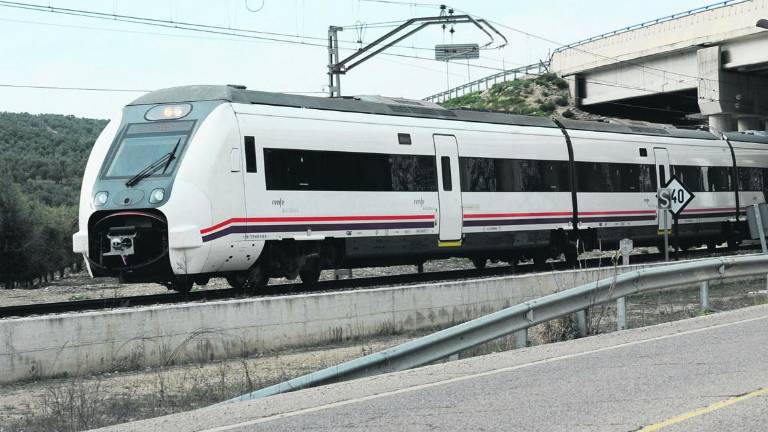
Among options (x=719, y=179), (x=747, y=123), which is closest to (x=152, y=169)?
(x=719, y=179)

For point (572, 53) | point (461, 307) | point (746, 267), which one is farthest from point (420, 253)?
point (572, 53)

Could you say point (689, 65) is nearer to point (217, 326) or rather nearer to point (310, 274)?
point (310, 274)

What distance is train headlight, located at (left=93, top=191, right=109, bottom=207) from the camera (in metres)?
16.7

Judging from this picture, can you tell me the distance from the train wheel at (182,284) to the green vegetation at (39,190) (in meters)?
57.8

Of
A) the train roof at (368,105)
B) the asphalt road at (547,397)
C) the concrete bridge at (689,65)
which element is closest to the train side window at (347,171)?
the train roof at (368,105)

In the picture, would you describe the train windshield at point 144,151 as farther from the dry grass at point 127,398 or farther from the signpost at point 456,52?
the signpost at point 456,52

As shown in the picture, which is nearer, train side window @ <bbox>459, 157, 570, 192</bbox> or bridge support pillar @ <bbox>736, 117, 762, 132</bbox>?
train side window @ <bbox>459, 157, 570, 192</bbox>

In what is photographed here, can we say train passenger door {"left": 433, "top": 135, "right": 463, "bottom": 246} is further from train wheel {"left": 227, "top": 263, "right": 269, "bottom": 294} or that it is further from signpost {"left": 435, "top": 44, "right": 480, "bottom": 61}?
signpost {"left": 435, "top": 44, "right": 480, "bottom": 61}

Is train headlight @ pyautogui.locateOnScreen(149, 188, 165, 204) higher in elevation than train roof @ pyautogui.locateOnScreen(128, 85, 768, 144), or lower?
lower

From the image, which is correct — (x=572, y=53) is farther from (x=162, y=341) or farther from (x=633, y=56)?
(x=162, y=341)

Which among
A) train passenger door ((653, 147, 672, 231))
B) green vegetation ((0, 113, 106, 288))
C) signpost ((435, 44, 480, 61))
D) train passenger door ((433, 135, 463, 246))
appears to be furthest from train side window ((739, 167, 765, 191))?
green vegetation ((0, 113, 106, 288))

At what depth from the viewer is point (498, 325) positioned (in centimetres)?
1099

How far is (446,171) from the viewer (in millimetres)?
21172

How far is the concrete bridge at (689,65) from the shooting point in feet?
157
